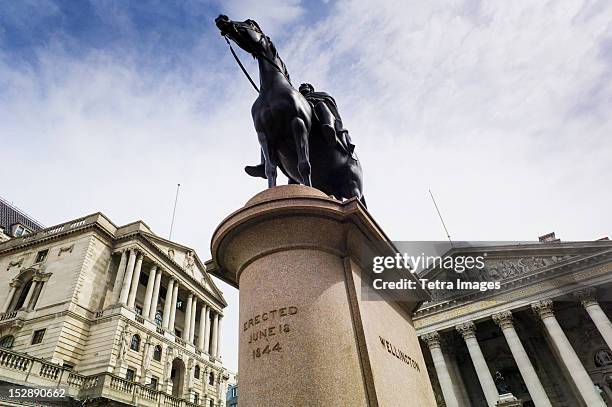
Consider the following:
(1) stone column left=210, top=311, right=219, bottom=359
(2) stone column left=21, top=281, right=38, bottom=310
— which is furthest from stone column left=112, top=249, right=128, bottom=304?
(1) stone column left=210, top=311, right=219, bottom=359

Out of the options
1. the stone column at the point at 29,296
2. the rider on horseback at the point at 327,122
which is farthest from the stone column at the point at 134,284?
the rider on horseback at the point at 327,122

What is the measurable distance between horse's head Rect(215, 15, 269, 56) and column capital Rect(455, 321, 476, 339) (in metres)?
28.7

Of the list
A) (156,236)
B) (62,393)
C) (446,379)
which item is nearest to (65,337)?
(62,393)

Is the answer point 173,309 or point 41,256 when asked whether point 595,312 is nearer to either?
point 173,309

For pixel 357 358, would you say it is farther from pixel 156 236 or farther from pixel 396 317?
pixel 156 236

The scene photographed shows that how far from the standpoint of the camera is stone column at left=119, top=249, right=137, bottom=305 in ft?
98.2

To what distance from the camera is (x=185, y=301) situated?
41156mm

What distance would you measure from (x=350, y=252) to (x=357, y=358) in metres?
0.98

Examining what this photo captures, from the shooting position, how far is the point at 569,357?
76.6 feet

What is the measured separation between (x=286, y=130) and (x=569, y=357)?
28.2 meters

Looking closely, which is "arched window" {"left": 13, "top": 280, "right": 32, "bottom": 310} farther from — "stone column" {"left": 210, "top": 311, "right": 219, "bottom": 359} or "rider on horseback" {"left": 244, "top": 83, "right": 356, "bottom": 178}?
"rider on horseback" {"left": 244, "top": 83, "right": 356, "bottom": 178}

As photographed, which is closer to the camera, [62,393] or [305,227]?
[305,227]

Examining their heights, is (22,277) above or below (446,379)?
above

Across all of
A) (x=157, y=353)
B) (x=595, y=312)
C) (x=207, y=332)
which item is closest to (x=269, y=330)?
(x=595, y=312)
